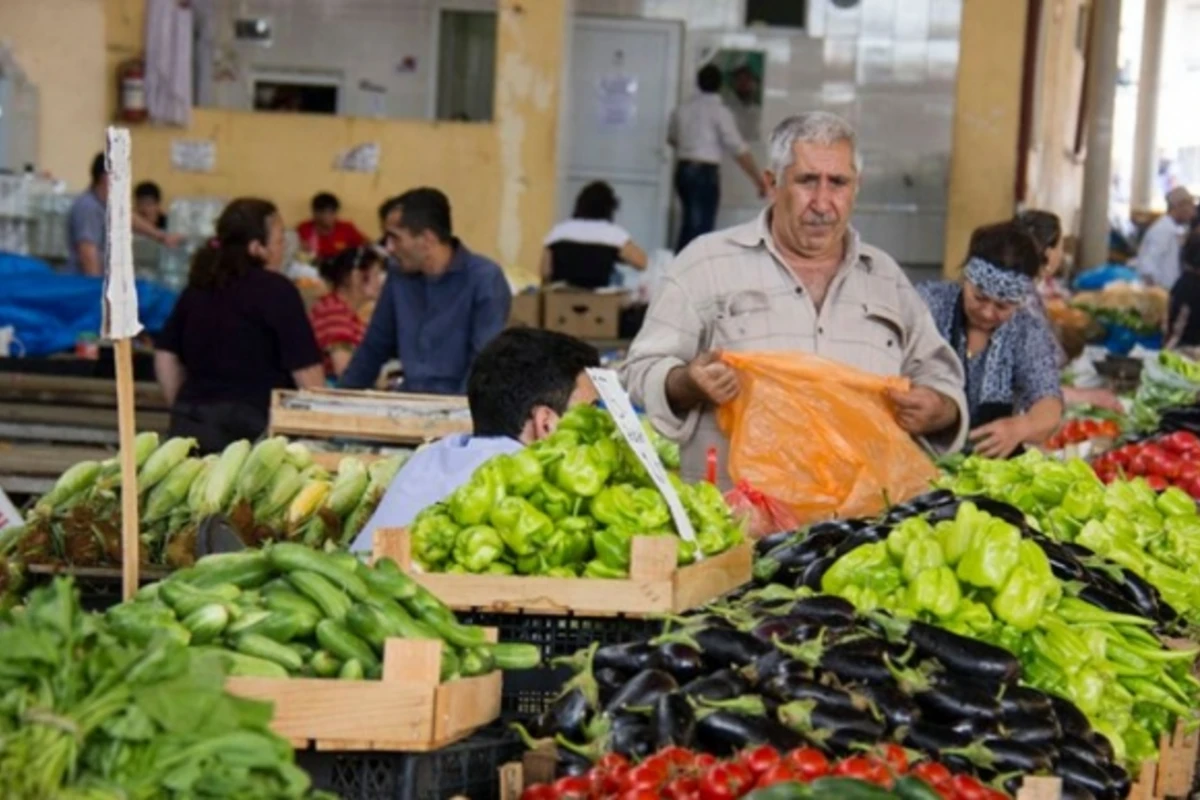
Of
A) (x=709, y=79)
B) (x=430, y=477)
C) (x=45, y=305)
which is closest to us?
(x=430, y=477)

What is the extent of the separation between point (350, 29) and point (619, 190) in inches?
107

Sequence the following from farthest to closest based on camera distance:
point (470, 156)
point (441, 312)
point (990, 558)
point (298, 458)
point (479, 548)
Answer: point (470, 156)
point (441, 312)
point (298, 458)
point (990, 558)
point (479, 548)

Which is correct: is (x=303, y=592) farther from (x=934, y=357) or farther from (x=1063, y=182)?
(x=1063, y=182)

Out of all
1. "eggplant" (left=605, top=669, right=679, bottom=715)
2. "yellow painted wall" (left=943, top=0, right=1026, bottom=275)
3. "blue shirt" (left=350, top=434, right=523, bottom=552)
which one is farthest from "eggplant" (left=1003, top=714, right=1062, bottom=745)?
"yellow painted wall" (left=943, top=0, right=1026, bottom=275)

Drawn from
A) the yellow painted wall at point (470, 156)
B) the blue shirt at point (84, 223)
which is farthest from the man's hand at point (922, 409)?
the yellow painted wall at point (470, 156)

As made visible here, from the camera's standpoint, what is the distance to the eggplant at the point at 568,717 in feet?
13.8

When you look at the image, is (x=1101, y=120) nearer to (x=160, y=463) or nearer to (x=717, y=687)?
(x=160, y=463)

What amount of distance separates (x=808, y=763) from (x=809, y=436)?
285 centimetres

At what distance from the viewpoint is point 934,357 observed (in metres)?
7.02

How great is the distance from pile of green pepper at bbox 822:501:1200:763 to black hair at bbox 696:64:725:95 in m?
15.1

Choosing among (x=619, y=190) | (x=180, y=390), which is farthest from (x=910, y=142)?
(x=180, y=390)

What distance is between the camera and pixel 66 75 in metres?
19.3

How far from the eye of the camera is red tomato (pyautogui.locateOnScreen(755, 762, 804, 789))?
369 cm

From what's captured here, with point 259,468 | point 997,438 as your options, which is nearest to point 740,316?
point 259,468
